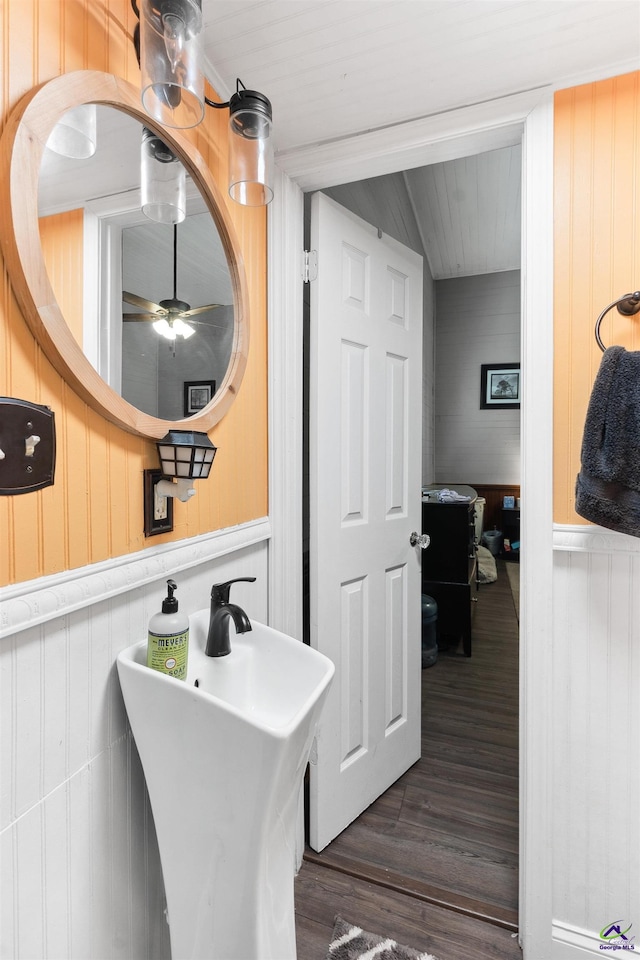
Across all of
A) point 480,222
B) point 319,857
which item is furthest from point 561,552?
point 480,222

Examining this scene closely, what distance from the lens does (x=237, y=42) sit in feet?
3.75

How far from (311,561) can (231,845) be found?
85cm

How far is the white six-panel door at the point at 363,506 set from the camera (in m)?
1.60

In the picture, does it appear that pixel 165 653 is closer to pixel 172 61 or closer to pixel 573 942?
pixel 172 61

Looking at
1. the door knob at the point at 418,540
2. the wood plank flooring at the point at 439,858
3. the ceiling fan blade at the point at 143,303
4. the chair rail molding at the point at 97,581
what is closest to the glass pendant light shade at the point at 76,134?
the ceiling fan blade at the point at 143,303

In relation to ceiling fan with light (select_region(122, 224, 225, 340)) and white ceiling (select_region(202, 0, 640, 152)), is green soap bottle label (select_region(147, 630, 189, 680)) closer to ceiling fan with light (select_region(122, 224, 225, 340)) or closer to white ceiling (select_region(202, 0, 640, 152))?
ceiling fan with light (select_region(122, 224, 225, 340))

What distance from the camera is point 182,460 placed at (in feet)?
3.15

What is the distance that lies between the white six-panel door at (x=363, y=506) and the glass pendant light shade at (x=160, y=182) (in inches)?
22.5

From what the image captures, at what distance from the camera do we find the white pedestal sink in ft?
2.70

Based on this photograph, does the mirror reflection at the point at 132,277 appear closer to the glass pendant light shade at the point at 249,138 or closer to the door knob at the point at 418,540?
the glass pendant light shade at the point at 249,138

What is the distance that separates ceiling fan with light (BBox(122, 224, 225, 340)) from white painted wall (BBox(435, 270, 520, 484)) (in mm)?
4637

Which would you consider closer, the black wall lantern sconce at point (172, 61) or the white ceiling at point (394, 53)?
the black wall lantern sconce at point (172, 61)

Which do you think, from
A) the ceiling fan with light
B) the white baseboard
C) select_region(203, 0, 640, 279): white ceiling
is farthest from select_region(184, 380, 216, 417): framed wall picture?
the white baseboard

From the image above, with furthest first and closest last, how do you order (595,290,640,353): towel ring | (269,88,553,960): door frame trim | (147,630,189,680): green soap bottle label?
(269,88,553,960): door frame trim → (595,290,640,353): towel ring → (147,630,189,680): green soap bottle label
